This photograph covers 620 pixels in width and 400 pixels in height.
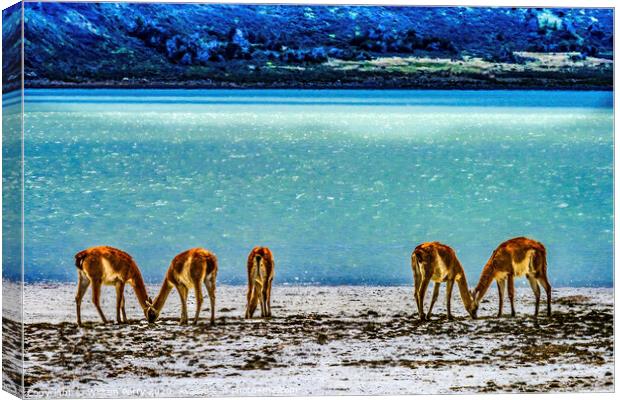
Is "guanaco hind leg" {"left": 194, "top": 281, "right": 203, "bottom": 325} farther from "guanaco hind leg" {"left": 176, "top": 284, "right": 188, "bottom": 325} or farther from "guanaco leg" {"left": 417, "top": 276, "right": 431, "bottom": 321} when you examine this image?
"guanaco leg" {"left": 417, "top": 276, "right": 431, "bottom": 321}

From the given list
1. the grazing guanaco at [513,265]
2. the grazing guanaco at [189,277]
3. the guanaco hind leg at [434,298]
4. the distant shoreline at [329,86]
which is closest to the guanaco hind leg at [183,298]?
the grazing guanaco at [189,277]

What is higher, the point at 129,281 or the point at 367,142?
the point at 367,142

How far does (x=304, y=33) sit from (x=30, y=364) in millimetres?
3559

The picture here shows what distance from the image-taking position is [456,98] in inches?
500

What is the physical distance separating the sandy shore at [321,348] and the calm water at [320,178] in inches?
9.5

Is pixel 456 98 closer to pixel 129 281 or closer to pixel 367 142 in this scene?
pixel 367 142

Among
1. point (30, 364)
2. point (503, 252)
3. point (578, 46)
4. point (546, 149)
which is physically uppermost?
point (578, 46)

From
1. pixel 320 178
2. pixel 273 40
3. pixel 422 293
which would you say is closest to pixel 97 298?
pixel 320 178

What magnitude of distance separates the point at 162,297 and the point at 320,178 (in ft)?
5.41

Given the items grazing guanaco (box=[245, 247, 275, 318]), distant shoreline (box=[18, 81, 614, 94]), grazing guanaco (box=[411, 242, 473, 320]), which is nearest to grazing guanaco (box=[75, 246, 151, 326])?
grazing guanaco (box=[245, 247, 275, 318])

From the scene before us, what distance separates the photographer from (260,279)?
40.8 ft

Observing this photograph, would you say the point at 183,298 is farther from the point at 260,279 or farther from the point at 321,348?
the point at 321,348

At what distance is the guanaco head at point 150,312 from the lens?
485 inches

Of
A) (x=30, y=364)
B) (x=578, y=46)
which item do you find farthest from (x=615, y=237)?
(x=30, y=364)
